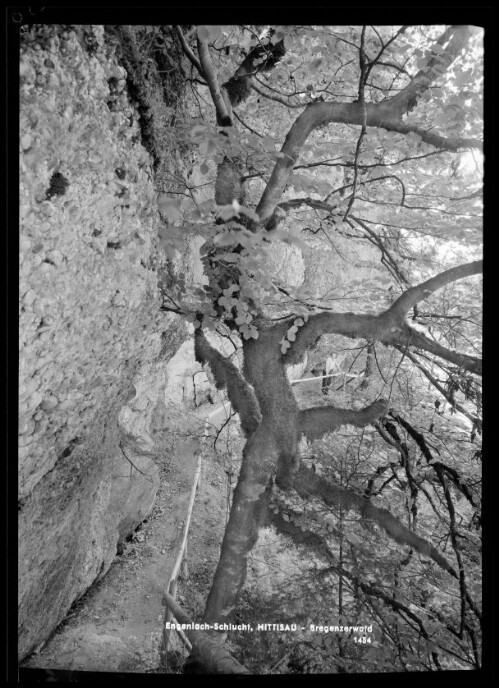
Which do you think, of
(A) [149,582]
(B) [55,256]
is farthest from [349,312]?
(A) [149,582]

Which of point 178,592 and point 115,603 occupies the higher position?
point 178,592

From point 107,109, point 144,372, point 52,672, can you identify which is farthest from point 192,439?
point 107,109

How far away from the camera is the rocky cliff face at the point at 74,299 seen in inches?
62.7

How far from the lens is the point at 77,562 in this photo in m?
3.35

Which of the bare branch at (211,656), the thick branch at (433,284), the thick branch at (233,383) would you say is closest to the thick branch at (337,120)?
the thick branch at (433,284)

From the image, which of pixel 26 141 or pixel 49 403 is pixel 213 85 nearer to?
pixel 26 141

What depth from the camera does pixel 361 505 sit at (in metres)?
2.73

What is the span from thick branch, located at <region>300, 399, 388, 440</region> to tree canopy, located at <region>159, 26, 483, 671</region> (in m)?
0.01

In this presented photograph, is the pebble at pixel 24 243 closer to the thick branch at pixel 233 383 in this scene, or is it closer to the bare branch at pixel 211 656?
the thick branch at pixel 233 383

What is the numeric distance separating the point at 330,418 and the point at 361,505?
2.18 feet

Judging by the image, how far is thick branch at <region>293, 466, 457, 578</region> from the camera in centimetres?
262

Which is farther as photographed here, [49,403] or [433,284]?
[433,284]
